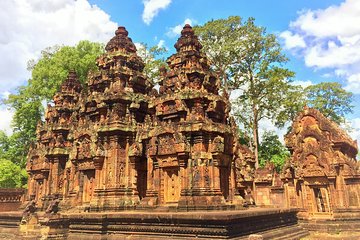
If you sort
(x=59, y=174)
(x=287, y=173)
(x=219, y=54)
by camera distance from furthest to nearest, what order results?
(x=219, y=54) < (x=59, y=174) < (x=287, y=173)

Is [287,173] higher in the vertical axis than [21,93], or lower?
lower

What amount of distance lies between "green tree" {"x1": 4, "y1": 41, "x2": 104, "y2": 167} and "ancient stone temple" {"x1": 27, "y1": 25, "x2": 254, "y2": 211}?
12.6 m

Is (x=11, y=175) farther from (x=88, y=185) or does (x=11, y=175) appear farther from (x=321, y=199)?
(x=321, y=199)

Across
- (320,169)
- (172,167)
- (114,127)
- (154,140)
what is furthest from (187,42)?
(320,169)

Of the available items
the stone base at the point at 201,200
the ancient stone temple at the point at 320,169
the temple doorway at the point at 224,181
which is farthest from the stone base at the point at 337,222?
the stone base at the point at 201,200

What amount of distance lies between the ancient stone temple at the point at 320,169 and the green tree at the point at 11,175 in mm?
22066

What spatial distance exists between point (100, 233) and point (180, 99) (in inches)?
196

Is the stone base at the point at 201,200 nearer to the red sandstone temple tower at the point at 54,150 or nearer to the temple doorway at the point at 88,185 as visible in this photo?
the temple doorway at the point at 88,185

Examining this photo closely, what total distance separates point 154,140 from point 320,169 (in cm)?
810

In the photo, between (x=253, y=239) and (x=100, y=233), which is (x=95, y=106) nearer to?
(x=100, y=233)

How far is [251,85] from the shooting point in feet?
86.1

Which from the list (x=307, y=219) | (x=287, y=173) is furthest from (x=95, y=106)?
(x=307, y=219)

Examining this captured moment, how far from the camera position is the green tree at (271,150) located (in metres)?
26.7

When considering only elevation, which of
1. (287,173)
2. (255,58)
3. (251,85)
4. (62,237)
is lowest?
(62,237)
